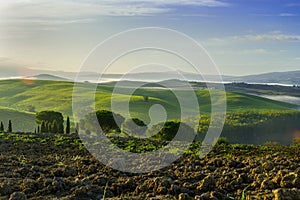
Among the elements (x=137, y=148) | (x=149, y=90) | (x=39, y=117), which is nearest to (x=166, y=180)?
(x=137, y=148)

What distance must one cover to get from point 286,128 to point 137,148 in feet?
270

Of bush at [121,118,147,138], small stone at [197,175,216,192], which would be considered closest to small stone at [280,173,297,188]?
small stone at [197,175,216,192]

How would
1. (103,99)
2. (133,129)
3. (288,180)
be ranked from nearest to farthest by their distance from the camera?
1. (288,180)
2. (133,129)
3. (103,99)

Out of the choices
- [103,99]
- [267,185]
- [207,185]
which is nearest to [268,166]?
[267,185]

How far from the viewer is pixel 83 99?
4584 inches

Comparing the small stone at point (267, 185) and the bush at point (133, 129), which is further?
the bush at point (133, 129)

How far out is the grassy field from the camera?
357 ft

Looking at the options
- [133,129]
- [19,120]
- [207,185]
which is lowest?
[19,120]

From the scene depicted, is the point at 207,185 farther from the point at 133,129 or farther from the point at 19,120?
the point at 19,120

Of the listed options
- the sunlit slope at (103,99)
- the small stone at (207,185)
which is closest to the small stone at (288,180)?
the small stone at (207,185)

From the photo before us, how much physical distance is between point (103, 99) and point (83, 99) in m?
6.24

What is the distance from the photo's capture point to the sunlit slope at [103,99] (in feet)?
370

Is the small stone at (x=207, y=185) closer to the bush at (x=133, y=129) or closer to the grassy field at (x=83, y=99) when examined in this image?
the bush at (x=133, y=129)

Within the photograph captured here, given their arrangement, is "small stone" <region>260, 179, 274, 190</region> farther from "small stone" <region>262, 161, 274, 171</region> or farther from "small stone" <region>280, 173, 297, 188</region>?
"small stone" <region>262, 161, 274, 171</region>
